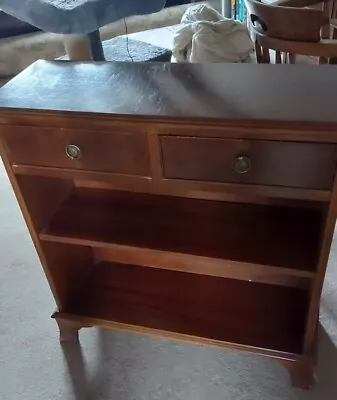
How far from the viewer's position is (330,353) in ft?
4.43

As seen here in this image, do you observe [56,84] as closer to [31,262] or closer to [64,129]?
[64,129]

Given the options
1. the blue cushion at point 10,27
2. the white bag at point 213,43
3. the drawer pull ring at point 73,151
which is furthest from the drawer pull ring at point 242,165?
the blue cushion at point 10,27

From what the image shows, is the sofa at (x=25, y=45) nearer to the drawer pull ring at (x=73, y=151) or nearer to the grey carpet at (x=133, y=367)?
the grey carpet at (x=133, y=367)

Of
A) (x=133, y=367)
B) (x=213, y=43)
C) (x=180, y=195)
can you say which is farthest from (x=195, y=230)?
(x=213, y=43)

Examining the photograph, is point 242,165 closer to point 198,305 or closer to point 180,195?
point 180,195

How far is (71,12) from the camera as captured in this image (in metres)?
1.01

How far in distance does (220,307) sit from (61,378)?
48 centimetres

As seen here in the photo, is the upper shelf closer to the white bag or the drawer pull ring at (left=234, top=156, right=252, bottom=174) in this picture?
the drawer pull ring at (left=234, top=156, right=252, bottom=174)

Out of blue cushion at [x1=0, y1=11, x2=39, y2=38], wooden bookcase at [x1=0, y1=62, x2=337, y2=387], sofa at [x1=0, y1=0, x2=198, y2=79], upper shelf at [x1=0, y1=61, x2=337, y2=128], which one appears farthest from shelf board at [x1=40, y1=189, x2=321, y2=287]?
blue cushion at [x1=0, y1=11, x2=39, y2=38]

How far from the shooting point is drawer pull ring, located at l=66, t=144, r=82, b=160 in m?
0.97

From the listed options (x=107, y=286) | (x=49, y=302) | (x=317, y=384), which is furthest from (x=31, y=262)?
(x=317, y=384)

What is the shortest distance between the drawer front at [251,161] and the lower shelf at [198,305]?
516mm

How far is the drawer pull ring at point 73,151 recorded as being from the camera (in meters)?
0.97

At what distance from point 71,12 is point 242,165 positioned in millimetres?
480
